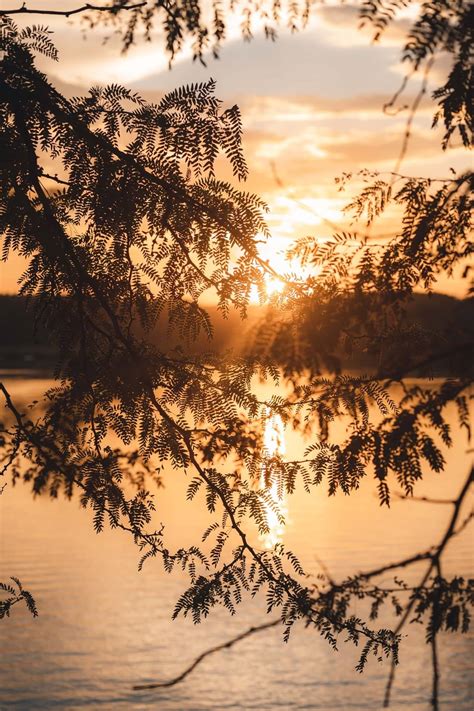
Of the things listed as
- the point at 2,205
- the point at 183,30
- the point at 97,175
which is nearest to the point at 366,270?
the point at 183,30

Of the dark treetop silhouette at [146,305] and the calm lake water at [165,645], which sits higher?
the dark treetop silhouette at [146,305]

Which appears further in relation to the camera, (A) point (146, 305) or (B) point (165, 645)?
(B) point (165, 645)

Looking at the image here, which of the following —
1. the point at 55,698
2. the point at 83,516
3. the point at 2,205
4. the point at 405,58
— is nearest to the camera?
the point at 405,58

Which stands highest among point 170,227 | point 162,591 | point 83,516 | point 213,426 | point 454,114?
point 454,114

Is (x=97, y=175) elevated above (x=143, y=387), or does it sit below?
above

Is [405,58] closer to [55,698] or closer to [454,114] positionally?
[454,114]

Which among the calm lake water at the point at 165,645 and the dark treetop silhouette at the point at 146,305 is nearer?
the dark treetop silhouette at the point at 146,305

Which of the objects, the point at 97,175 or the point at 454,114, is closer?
the point at 454,114

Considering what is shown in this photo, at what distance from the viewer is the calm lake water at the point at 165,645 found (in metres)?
23.6

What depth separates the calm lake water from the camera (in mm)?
23562

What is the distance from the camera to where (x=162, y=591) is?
29.8m

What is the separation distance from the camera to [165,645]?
25953mm

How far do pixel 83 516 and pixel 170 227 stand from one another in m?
37.0

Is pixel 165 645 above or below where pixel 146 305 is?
below
